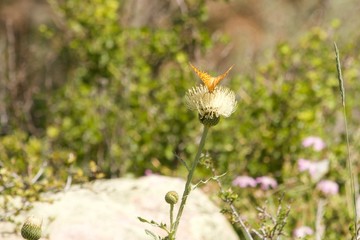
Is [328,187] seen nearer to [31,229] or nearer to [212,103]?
[212,103]

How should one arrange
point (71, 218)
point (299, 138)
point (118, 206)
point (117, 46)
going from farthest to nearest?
point (117, 46) → point (299, 138) → point (118, 206) → point (71, 218)

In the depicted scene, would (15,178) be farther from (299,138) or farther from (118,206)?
(299,138)

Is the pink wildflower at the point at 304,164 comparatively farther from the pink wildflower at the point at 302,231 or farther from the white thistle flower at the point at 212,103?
the white thistle flower at the point at 212,103

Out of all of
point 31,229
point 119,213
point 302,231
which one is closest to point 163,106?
point 302,231

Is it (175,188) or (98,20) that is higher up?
(98,20)

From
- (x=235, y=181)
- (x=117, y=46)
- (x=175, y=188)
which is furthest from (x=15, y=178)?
(x=117, y=46)

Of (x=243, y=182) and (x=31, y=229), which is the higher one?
(x=243, y=182)
